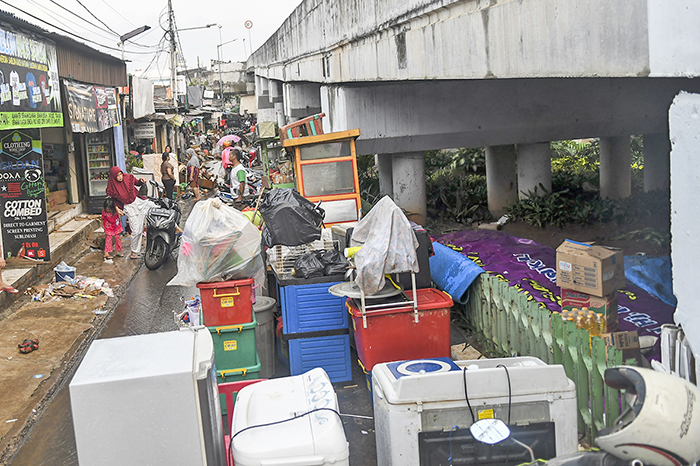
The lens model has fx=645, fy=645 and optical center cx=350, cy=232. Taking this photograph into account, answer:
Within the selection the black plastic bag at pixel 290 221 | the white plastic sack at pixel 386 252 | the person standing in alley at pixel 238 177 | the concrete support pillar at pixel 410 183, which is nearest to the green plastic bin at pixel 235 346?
the black plastic bag at pixel 290 221

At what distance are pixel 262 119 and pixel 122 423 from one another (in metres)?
32.2

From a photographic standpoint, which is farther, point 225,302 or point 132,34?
point 132,34

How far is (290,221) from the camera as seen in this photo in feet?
21.1

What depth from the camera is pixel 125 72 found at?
62.3 feet

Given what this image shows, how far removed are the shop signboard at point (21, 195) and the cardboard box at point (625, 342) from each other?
28.7ft

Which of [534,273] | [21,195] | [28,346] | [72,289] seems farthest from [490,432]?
[21,195]

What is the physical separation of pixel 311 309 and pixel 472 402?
262 centimetres

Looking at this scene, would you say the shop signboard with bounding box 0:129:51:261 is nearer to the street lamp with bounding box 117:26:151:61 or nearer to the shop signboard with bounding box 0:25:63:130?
the shop signboard with bounding box 0:25:63:130

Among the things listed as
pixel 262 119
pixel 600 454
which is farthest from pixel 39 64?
pixel 262 119

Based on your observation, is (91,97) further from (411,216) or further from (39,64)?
(411,216)

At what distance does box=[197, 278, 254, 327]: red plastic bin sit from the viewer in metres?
5.71

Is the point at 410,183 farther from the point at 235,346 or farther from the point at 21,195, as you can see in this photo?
the point at 235,346

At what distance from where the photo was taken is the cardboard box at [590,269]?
19.2ft

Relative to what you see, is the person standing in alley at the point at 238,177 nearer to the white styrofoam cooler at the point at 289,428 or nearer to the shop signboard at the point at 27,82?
the shop signboard at the point at 27,82
